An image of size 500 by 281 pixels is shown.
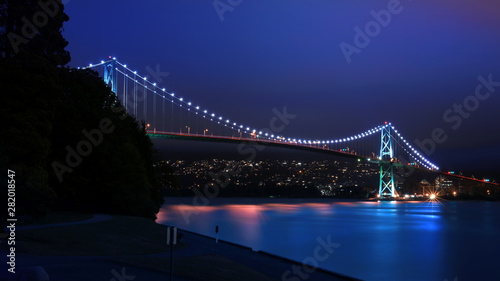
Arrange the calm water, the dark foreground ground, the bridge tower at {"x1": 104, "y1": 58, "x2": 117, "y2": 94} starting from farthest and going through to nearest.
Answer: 1. the bridge tower at {"x1": 104, "y1": 58, "x2": 117, "y2": 94}
2. the calm water
3. the dark foreground ground

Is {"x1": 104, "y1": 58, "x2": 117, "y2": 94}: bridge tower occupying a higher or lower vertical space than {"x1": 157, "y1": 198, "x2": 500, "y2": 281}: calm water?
higher

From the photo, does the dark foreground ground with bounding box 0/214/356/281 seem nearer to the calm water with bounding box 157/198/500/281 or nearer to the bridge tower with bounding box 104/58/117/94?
the calm water with bounding box 157/198/500/281

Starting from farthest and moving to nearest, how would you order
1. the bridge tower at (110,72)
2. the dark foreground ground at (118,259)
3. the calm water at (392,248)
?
the bridge tower at (110,72), the calm water at (392,248), the dark foreground ground at (118,259)

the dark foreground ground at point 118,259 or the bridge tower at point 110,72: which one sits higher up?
the bridge tower at point 110,72

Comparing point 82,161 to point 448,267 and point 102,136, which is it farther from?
point 448,267

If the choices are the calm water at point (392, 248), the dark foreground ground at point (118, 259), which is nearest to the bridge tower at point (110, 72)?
the calm water at point (392, 248)

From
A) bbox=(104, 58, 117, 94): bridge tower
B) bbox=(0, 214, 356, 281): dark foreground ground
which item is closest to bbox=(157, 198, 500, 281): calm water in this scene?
bbox=(0, 214, 356, 281): dark foreground ground

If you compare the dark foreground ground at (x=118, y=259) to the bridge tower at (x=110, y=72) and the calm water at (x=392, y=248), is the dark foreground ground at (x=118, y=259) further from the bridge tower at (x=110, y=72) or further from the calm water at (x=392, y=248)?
the bridge tower at (x=110, y=72)

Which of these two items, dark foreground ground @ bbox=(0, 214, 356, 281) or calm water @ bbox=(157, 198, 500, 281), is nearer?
dark foreground ground @ bbox=(0, 214, 356, 281)

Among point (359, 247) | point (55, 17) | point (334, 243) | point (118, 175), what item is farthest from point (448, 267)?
point (55, 17)
